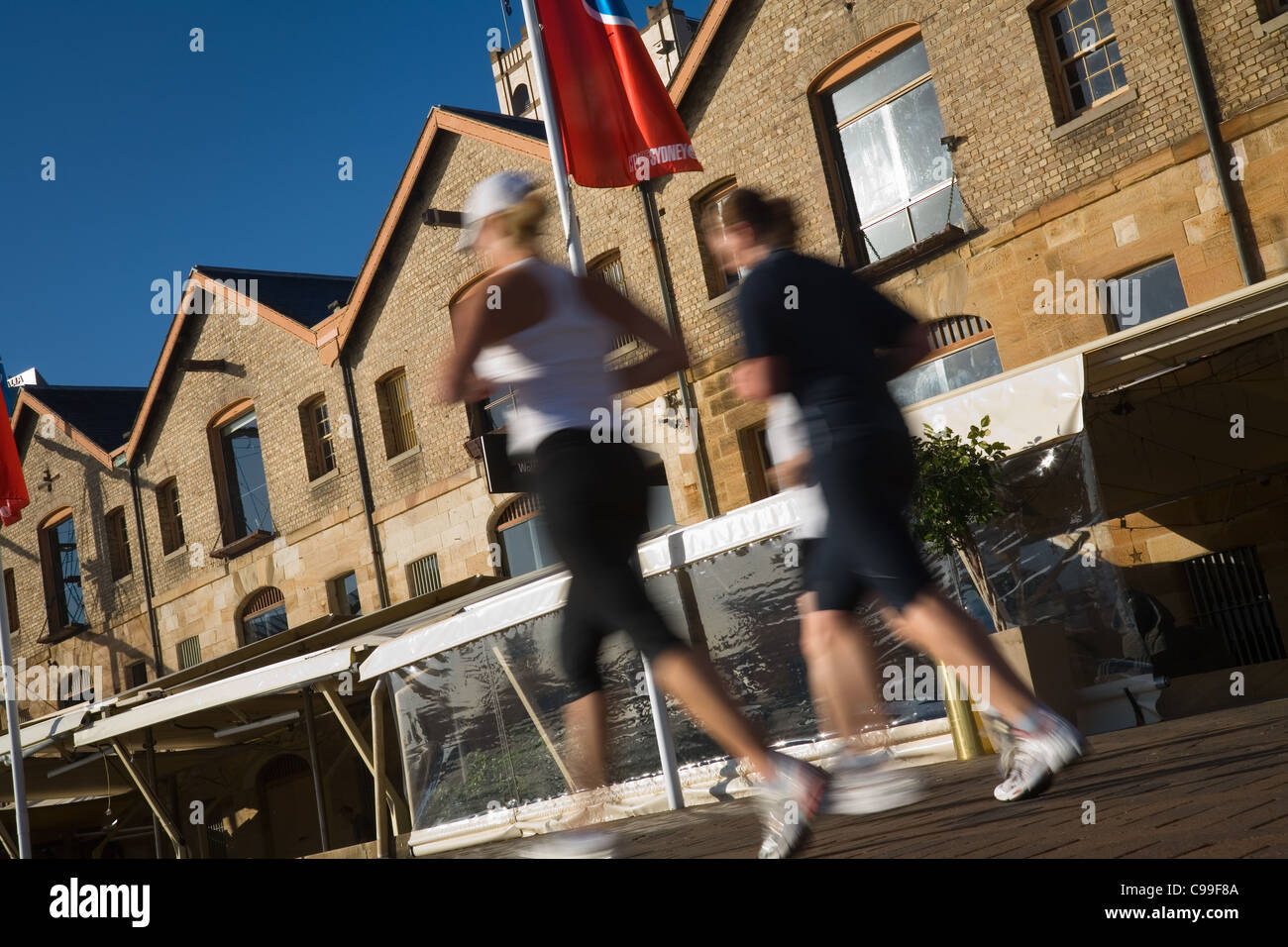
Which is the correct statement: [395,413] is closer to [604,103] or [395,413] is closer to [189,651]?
[189,651]

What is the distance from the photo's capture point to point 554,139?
10039 mm

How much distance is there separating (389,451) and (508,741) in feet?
35.1

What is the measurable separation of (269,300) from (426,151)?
230 inches

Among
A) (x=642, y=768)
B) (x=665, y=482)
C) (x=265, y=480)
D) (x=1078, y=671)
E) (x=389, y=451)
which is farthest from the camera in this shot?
(x=265, y=480)

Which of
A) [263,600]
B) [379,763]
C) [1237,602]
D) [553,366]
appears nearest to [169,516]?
[263,600]

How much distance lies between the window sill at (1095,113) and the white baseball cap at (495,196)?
1193 centimetres

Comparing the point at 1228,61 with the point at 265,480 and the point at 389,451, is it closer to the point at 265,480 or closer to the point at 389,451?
the point at 389,451

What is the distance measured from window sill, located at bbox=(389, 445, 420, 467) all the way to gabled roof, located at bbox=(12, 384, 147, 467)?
9.80 m

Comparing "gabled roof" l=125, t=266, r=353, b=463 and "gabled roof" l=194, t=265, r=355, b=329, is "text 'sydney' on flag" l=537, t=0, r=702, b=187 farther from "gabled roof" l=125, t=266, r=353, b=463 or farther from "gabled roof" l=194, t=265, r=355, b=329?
"gabled roof" l=194, t=265, r=355, b=329

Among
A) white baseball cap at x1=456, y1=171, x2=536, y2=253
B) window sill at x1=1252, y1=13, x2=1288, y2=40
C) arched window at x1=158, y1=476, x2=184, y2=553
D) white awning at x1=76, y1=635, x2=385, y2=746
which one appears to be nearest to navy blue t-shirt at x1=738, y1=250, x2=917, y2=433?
white baseball cap at x1=456, y1=171, x2=536, y2=253

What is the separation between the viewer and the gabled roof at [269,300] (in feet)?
78.6
